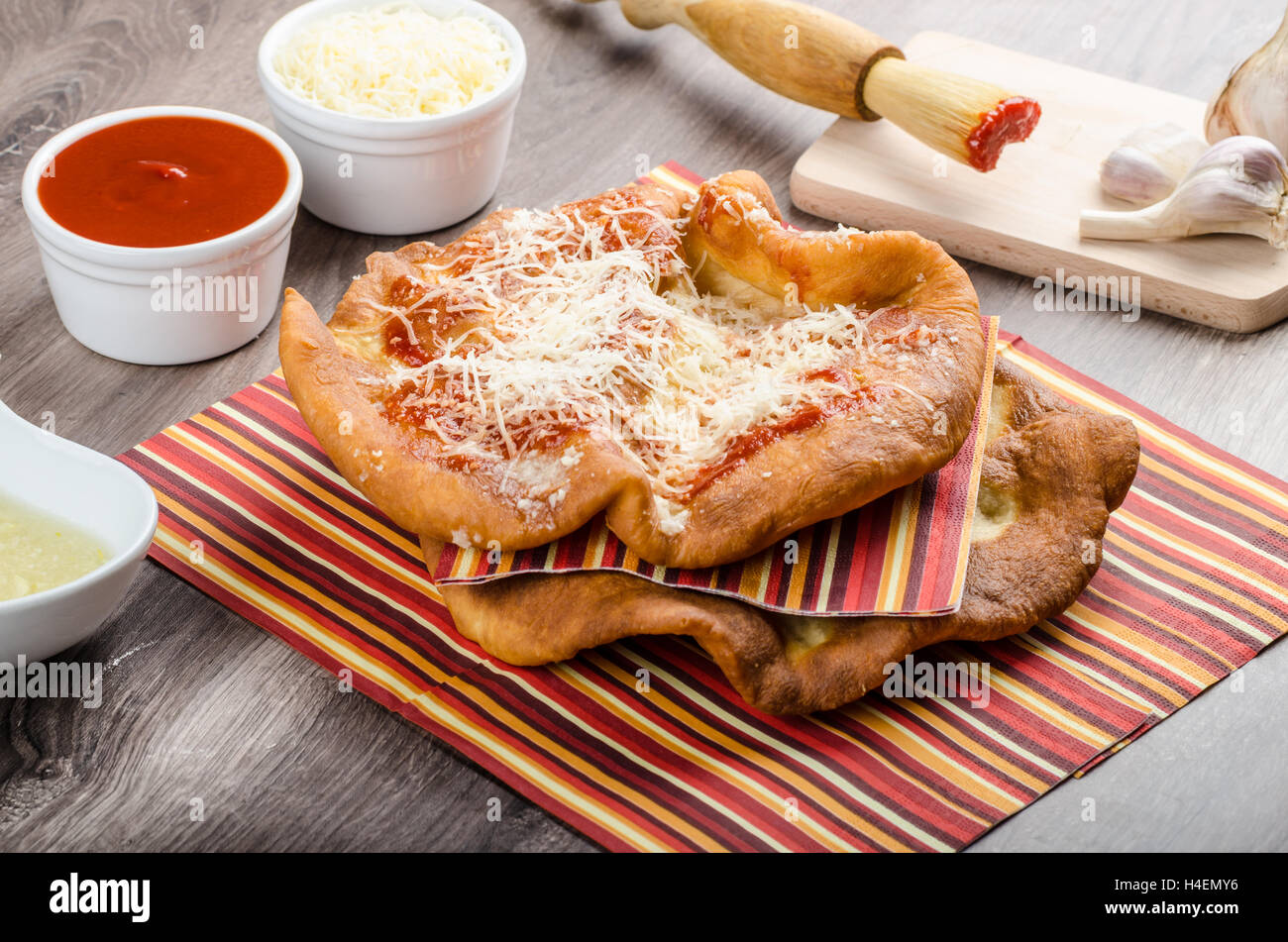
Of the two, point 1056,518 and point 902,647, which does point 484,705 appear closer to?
point 902,647

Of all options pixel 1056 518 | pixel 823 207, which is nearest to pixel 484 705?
pixel 1056 518

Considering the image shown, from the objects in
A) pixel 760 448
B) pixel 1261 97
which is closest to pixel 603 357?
pixel 760 448

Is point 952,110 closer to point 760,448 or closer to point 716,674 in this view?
point 760,448

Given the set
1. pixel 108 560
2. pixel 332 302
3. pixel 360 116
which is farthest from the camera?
pixel 332 302

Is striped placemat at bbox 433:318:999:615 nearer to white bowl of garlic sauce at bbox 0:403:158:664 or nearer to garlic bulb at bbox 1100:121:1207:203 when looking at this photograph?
white bowl of garlic sauce at bbox 0:403:158:664

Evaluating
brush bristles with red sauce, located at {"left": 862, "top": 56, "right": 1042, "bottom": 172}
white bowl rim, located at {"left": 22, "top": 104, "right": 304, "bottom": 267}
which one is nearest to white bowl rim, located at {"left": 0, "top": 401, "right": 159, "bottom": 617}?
white bowl rim, located at {"left": 22, "top": 104, "right": 304, "bottom": 267}

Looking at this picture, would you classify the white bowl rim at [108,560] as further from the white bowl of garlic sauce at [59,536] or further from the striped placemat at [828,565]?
the striped placemat at [828,565]

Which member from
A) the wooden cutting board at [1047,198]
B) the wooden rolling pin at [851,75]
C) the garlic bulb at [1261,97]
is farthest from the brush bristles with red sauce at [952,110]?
the garlic bulb at [1261,97]
